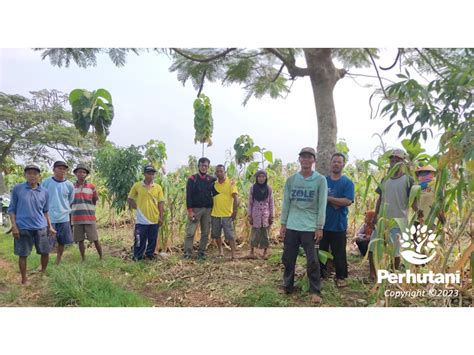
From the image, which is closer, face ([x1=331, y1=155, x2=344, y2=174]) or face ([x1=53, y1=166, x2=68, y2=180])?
face ([x1=331, y1=155, x2=344, y2=174])

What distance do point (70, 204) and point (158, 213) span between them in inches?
36.7

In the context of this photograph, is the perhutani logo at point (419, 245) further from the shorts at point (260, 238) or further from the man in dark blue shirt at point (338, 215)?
the shorts at point (260, 238)

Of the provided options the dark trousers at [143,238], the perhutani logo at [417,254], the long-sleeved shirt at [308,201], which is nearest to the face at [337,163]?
the long-sleeved shirt at [308,201]

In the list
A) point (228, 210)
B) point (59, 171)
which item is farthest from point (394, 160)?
point (59, 171)

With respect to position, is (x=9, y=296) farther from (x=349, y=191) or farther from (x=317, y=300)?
(x=349, y=191)

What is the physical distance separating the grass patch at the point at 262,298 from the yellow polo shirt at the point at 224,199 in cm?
139

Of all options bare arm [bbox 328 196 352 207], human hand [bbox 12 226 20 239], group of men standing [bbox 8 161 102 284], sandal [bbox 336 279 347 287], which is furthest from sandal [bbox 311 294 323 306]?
human hand [bbox 12 226 20 239]

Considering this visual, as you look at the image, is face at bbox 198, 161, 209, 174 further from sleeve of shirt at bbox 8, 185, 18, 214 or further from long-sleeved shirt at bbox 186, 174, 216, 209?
Answer: sleeve of shirt at bbox 8, 185, 18, 214

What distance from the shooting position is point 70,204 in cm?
409

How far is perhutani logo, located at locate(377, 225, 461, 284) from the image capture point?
2.80m

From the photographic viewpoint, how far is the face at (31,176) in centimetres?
329

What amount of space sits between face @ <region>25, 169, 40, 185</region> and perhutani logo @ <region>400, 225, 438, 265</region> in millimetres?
3034

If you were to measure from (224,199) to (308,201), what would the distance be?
1.60 meters

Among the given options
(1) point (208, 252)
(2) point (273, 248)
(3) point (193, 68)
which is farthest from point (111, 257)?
(3) point (193, 68)
